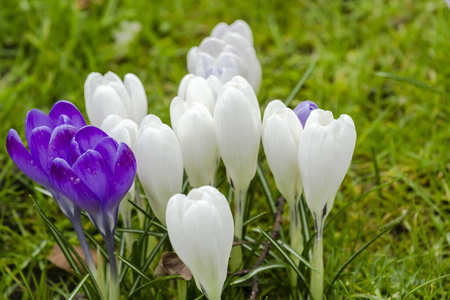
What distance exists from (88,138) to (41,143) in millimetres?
120

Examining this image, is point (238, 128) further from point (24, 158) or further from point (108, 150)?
point (24, 158)

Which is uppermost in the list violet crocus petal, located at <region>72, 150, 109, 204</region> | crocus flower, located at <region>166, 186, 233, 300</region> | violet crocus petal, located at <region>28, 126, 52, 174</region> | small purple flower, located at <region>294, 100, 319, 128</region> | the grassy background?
violet crocus petal, located at <region>28, 126, 52, 174</region>

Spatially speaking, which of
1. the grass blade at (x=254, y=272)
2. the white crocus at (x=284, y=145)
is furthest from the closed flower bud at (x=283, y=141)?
the grass blade at (x=254, y=272)

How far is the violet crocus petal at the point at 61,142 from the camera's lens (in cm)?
145

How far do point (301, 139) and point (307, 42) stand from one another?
2128 mm

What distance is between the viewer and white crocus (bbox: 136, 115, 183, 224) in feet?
4.92

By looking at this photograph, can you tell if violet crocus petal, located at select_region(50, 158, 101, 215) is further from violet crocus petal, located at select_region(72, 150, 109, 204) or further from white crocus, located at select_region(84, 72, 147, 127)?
white crocus, located at select_region(84, 72, 147, 127)

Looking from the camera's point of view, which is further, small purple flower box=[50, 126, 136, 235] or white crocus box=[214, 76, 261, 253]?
white crocus box=[214, 76, 261, 253]

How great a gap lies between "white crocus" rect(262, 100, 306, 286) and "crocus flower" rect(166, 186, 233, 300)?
26cm

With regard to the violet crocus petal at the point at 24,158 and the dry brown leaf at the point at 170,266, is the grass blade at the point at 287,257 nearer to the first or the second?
the dry brown leaf at the point at 170,266

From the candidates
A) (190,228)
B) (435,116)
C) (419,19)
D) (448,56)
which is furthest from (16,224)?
(419,19)

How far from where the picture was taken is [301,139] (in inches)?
59.2

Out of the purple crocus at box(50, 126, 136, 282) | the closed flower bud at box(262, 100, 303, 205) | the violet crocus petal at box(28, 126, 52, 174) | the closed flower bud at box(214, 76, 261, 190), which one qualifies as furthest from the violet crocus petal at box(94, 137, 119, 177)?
the closed flower bud at box(262, 100, 303, 205)

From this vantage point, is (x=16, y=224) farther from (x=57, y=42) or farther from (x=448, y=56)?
(x=448, y=56)
